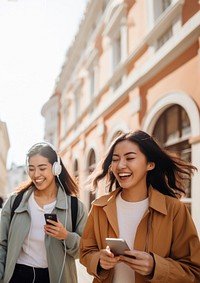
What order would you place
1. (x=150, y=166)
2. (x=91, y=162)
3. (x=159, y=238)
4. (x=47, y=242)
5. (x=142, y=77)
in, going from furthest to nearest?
(x=91, y=162) < (x=142, y=77) < (x=47, y=242) < (x=150, y=166) < (x=159, y=238)

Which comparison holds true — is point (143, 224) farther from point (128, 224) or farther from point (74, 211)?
point (74, 211)

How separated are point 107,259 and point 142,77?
19.3 ft

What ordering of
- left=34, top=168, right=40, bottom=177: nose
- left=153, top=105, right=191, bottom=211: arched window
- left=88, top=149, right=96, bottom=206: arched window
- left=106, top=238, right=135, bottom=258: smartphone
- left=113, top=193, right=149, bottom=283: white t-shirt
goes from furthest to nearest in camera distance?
left=88, top=149, right=96, bottom=206: arched window, left=153, top=105, right=191, bottom=211: arched window, left=34, top=168, right=40, bottom=177: nose, left=113, top=193, right=149, bottom=283: white t-shirt, left=106, top=238, right=135, bottom=258: smartphone

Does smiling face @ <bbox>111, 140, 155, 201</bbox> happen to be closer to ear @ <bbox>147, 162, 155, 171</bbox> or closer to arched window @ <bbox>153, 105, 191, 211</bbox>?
ear @ <bbox>147, 162, 155, 171</bbox>

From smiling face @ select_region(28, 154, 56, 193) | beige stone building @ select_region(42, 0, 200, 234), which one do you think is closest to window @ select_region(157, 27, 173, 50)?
beige stone building @ select_region(42, 0, 200, 234)

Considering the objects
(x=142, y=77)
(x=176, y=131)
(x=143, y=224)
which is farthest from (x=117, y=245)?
(x=142, y=77)

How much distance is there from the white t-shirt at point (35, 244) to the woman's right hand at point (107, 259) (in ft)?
2.24

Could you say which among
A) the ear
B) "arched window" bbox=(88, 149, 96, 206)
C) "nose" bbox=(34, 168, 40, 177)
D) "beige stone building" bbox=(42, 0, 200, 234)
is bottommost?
"nose" bbox=(34, 168, 40, 177)

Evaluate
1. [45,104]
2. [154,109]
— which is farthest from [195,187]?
[45,104]

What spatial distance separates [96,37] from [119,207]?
1103 centimetres

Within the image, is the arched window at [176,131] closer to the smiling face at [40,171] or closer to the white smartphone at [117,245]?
the smiling face at [40,171]

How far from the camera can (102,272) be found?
1.56 meters

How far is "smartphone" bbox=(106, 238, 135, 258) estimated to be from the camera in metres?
1.33

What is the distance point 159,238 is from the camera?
58.7 inches
